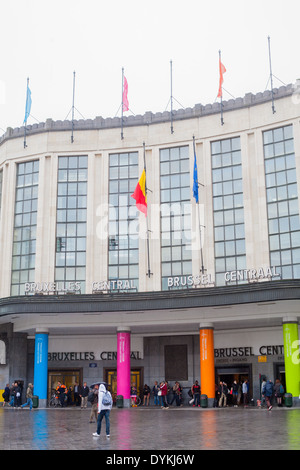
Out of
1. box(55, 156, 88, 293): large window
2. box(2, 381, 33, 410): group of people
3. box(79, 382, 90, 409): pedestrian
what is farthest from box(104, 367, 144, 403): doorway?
box(55, 156, 88, 293): large window

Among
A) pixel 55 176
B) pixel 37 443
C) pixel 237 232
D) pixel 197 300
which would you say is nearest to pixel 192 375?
pixel 197 300

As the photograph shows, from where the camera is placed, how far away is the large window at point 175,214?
4184 centimetres

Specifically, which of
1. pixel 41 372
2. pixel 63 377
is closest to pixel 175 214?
pixel 41 372

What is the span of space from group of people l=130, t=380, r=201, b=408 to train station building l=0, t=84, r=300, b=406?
3.97 feet

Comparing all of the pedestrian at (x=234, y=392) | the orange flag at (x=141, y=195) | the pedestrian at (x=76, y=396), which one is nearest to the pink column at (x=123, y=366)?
the pedestrian at (x=76, y=396)

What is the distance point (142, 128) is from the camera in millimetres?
45031

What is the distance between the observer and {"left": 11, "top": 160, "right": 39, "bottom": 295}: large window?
44.3 meters

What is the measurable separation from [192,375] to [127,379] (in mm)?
5683

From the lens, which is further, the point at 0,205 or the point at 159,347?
the point at 0,205

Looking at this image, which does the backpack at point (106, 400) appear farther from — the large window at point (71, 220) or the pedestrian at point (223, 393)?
the large window at point (71, 220)

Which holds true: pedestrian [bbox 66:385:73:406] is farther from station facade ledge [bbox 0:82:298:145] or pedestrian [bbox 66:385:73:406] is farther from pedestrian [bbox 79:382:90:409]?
station facade ledge [bbox 0:82:298:145]

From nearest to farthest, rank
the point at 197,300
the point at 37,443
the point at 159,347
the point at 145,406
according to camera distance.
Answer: the point at 37,443, the point at 197,300, the point at 145,406, the point at 159,347

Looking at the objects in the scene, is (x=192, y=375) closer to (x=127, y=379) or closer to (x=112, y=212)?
(x=127, y=379)

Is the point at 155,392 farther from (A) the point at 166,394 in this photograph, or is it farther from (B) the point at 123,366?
(B) the point at 123,366
